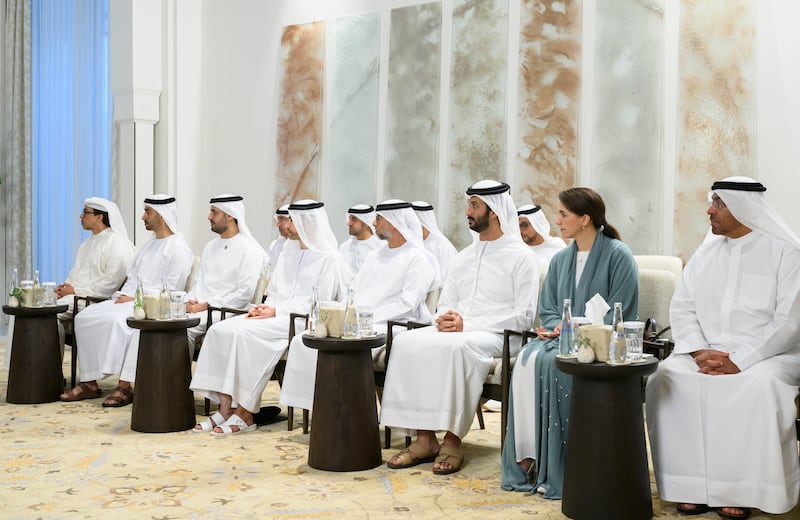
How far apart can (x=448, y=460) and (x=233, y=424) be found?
1722mm

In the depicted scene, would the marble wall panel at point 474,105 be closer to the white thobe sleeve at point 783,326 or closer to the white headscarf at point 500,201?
the white headscarf at point 500,201

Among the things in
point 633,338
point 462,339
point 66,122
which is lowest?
point 462,339

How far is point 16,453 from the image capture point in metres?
5.61

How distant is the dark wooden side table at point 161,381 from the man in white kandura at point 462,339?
1.63 meters

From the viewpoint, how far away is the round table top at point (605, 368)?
13.7 feet

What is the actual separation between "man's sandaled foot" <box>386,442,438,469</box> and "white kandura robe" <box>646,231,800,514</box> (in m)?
1.34

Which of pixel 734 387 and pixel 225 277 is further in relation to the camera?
pixel 225 277

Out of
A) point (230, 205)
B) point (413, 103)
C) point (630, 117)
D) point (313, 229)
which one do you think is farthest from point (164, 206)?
point (630, 117)

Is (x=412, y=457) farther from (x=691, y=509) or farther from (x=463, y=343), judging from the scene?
(x=691, y=509)

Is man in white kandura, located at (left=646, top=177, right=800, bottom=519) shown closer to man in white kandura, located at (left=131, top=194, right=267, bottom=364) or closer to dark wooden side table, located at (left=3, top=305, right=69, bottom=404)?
man in white kandura, located at (left=131, top=194, right=267, bottom=364)

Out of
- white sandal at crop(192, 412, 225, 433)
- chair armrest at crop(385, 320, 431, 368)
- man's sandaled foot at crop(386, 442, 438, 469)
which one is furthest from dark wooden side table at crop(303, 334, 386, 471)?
white sandal at crop(192, 412, 225, 433)

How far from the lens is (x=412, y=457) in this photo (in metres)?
5.30

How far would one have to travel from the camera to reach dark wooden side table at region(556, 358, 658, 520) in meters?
4.21

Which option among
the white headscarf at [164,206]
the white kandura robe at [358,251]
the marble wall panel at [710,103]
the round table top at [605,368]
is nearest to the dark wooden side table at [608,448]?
the round table top at [605,368]
